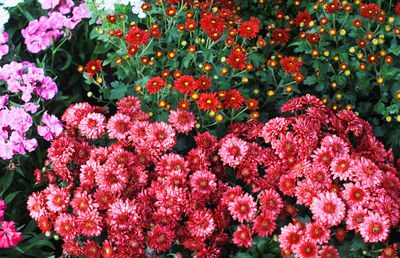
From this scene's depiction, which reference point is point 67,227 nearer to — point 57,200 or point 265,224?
point 57,200

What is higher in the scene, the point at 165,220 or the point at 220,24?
the point at 220,24

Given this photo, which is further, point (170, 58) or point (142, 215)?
point (170, 58)

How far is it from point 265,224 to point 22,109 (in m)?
1.69

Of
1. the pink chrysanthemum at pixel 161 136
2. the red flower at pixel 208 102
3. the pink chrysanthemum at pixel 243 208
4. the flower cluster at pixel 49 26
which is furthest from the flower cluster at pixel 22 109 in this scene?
the pink chrysanthemum at pixel 243 208

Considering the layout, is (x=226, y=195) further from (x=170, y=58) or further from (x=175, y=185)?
(x=170, y=58)

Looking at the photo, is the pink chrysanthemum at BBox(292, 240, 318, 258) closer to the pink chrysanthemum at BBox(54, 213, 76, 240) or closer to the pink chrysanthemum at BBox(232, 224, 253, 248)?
the pink chrysanthemum at BBox(232, 224, 253, 248)

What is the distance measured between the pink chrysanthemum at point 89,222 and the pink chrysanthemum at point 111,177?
0.46ft

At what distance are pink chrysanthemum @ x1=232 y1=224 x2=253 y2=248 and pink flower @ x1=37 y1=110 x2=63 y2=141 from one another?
1.40 meters

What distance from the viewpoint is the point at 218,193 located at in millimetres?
2119

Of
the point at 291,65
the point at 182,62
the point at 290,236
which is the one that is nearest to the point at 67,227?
the point at 290,236

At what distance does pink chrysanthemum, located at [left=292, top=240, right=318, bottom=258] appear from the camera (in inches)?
71.0

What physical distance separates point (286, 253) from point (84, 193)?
Answer: 3.40 feet

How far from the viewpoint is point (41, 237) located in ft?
7.76

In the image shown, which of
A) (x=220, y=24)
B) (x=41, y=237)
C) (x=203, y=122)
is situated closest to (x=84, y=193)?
(x=41, y=237)
